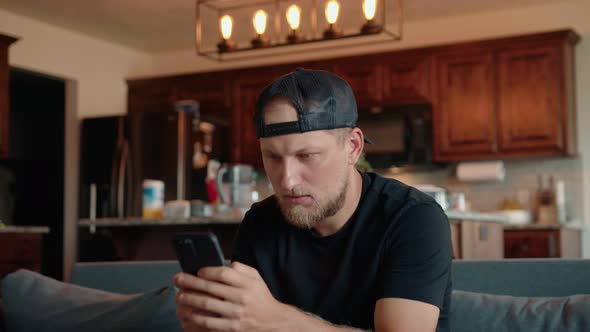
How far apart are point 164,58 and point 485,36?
298cm

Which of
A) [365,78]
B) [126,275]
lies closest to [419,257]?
[126,275]

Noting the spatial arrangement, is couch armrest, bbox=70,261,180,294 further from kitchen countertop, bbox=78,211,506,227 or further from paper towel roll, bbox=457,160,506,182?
paper towel roll, bbox=457,160,506,182

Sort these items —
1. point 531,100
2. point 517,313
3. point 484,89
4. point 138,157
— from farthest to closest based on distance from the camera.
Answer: point 138,157 < point 484,89 < point 531,100 < point 517,313

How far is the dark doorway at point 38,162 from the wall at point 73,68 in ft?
0.32

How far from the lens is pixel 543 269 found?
5.77 ft

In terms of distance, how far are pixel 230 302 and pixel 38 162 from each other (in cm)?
601

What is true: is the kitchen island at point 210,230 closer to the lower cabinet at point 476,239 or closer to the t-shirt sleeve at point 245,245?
the lower cabinet at point 476,239

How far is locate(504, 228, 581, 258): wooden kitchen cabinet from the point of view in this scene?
16.7 ft

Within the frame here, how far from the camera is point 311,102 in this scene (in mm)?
1444

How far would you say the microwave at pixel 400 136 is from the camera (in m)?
5.76

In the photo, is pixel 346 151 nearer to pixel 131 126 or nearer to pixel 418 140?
pixel 418 140

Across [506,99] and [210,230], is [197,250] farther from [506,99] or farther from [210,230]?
[506,99]

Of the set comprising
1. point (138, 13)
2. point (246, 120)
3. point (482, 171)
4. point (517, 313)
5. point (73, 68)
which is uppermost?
point (138, 13)

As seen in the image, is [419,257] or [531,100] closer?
[419,257]
